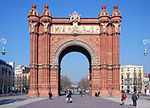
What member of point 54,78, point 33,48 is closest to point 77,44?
point 54,78

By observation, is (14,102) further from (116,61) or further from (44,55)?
(116,61)

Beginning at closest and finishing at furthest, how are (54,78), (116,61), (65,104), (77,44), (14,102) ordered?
(65,104) → (14,102) → (116,61) → (54,78) → (77,44)

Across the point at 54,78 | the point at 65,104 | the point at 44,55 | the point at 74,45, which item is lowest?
the point at 65,104

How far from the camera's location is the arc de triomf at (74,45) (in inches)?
1815

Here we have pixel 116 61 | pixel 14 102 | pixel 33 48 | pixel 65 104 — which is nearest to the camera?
pixel 65 104

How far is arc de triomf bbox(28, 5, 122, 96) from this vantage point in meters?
46.1

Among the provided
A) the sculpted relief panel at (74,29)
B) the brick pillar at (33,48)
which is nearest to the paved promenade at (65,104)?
the brick pillar at (33,48)

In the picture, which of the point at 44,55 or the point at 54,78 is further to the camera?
the point at 54,78

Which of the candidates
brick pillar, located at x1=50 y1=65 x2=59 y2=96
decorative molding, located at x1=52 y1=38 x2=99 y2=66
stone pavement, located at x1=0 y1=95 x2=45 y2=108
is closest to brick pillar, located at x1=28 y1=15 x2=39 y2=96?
brick pillar, located at x1=50 y1=65 x2=59 y2=96

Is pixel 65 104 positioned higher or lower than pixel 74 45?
lower

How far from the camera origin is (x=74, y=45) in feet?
157

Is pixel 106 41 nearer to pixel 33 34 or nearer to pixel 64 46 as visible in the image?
pixel 64 46

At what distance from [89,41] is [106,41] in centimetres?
328

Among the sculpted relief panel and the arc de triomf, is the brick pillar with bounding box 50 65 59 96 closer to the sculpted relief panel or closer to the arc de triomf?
the arc de triomf
